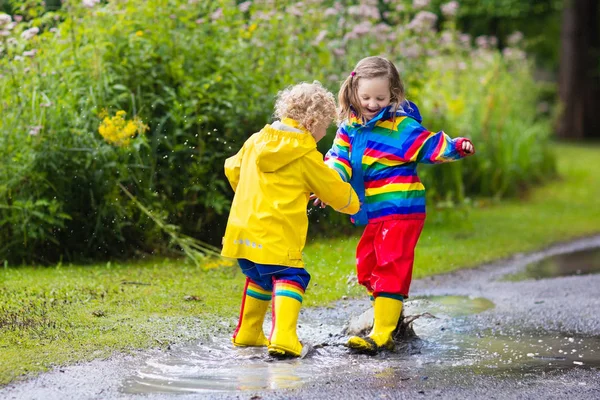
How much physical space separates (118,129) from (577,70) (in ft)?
60.9

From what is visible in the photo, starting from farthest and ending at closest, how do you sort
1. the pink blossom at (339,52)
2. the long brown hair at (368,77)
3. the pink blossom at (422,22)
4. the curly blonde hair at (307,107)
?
1. the pink blossom at (422,22)
2. the pink blossom at (339,52)
3. the long brown hair at (368,77)
4. the curly blonde hair at (307,107)

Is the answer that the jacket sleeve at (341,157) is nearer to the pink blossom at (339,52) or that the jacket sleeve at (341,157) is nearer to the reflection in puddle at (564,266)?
the reflection in puddle at (564,266)

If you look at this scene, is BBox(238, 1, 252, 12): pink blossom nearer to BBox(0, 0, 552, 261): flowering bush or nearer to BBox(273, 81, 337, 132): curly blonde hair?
BBox(0, 0, 552, 261): flowering bush

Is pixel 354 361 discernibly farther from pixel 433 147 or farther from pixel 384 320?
pixel 433 147

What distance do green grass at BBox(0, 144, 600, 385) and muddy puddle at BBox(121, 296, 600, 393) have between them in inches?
16.4

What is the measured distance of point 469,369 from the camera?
14.5 feet

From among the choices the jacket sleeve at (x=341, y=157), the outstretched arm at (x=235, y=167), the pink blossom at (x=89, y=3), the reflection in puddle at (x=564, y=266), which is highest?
the pink blossom at (x=89, y=3)

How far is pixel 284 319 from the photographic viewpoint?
447 cm

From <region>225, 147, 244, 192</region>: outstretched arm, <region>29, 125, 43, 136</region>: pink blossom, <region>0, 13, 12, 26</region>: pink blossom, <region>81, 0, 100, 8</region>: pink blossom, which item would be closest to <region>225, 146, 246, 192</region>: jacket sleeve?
<region>225, 147, 244, 192</region>: outstretched arm

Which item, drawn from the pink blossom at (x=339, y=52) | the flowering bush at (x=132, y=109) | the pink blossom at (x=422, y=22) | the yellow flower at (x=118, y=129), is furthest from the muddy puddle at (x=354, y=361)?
the pink blossom at (x=422, y=22)

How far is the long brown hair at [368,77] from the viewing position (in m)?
4.79

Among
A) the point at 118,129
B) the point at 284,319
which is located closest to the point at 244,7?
the point at 118,129

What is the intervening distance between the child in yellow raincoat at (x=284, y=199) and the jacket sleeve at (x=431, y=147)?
43 centimetres

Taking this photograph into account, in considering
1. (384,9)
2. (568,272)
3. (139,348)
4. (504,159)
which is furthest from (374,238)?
(384,9)
